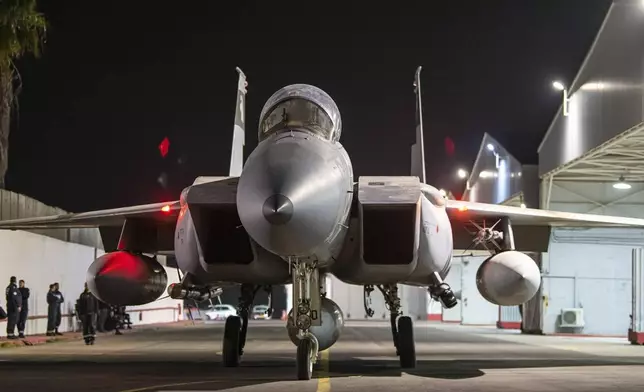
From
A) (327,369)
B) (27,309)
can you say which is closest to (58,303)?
(27,309)

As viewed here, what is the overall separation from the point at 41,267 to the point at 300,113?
15.4 meters

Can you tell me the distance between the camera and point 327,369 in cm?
1295

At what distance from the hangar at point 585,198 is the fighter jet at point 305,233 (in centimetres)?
842

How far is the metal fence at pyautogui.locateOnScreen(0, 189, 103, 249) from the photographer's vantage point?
71.3ft

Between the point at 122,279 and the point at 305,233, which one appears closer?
the point at 305,233

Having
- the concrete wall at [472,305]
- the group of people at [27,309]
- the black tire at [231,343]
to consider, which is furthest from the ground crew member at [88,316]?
the concrete wall at [472,305]

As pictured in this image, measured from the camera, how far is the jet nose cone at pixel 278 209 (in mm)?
8328

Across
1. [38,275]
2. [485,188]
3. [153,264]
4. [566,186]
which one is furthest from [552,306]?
[153,264]

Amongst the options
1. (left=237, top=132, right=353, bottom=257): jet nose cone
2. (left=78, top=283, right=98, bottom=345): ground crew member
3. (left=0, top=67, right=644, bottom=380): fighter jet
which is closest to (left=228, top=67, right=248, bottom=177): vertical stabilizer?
(left=0, top=67, right=644, bottom=380): fighter jet

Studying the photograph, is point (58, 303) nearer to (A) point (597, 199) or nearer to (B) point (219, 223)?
(B) point (219, 223)

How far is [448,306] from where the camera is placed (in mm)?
13070

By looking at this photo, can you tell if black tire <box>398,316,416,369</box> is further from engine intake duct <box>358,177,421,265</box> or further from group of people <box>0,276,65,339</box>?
group of people <box>0,276,65,339</box>

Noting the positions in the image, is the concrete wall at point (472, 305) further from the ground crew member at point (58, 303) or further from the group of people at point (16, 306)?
the group of people at point (16, 306)

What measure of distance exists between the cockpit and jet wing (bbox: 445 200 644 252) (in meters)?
2.55
